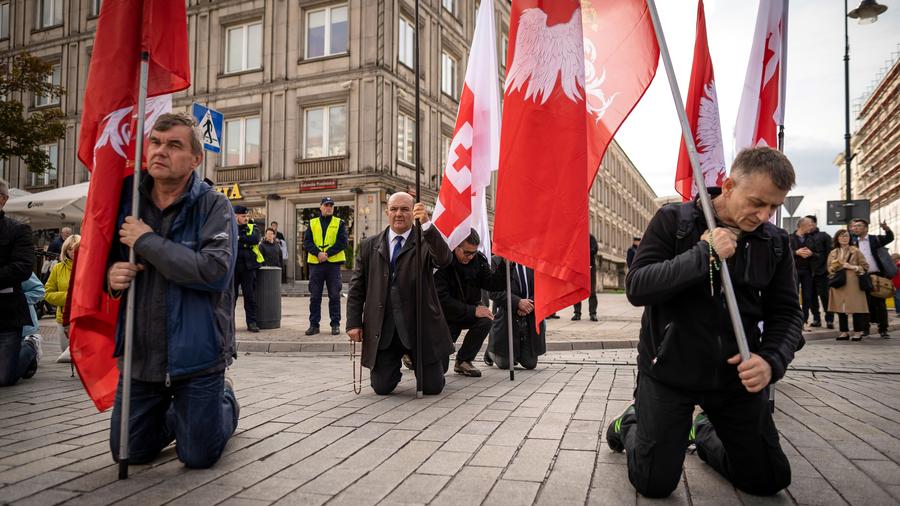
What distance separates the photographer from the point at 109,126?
11.3 feet

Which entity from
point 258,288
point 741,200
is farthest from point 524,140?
point 258,288

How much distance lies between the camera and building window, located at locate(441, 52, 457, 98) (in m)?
29.6

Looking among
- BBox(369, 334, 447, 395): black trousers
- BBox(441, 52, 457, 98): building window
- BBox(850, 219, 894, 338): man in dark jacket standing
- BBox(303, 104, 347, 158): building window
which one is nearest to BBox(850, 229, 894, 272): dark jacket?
BBox(850, 219, 894, 338): man in dark jacket standing

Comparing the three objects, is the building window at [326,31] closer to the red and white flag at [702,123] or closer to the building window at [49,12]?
the building window at [49,12]

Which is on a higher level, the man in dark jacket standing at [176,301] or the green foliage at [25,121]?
the green foliage at [25,121]

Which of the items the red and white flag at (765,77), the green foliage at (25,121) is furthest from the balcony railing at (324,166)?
the red and white flag at (765,77)

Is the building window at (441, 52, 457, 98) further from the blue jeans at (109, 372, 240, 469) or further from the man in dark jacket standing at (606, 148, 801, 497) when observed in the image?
the man in dark jacket standing at (606, 148, 801, 497)

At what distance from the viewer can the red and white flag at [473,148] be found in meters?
6.25

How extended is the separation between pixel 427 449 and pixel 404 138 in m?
23.3

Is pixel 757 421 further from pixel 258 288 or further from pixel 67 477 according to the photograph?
pixel 258 288

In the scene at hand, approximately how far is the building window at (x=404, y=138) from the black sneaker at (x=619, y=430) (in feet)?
74.3

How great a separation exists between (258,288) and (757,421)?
31.5 feet

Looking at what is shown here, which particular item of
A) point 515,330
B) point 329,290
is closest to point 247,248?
point 329,290

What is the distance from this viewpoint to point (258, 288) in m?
11.2
